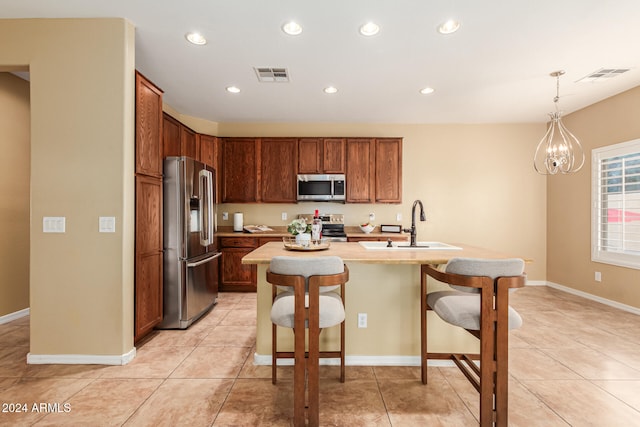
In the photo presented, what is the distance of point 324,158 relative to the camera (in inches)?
192

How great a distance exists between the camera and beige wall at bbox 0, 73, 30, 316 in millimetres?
3271

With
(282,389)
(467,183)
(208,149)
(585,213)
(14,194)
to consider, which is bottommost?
(282,389)

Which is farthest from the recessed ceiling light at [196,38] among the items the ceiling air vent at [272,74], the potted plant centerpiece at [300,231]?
the potted plant centerpiece at [300,231]

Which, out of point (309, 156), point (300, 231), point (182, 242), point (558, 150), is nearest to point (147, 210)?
point (182, 242)

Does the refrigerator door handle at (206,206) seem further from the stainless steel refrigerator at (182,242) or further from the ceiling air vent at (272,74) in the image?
the ceiling air vent at (272,74)

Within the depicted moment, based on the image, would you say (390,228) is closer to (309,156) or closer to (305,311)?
(309,156)

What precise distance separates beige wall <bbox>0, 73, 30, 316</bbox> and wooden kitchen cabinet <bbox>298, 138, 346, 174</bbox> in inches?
133

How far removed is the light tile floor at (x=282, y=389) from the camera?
1.79 metres

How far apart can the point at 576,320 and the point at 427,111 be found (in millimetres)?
3223

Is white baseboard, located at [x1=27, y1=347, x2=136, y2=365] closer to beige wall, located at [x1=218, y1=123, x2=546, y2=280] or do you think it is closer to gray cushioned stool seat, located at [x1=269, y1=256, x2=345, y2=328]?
gray cushioned stool seat, located at [x1=269, y1=256, x2=345, y2=328]

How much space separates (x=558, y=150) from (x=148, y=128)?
5074mm

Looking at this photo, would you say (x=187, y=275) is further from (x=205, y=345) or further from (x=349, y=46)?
(x=349, y=46)

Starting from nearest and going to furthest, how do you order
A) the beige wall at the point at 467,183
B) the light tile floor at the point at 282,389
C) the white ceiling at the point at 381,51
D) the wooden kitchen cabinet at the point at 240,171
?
1. the light tile floor at the point at 282,389
2. the white ceiling at the point at 381,51
3. the wooden kitchen cabinet at the point at 240,171
4. the beige wall at the point at 467,183

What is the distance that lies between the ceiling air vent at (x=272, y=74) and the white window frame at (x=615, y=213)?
4227mm
